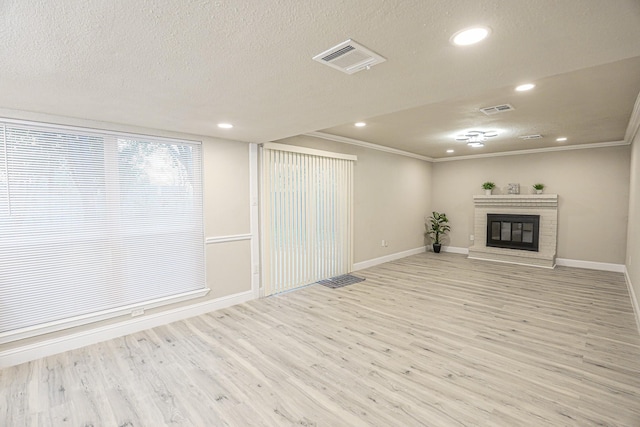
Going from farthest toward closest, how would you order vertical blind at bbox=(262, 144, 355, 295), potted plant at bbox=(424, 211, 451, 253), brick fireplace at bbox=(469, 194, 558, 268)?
potted plant at bbox=(424, 211, 451, 253) < brick fireplace at bbox=(469, 194, 558, 268) < vertical blind at bbox=(262, 144, 355, 295)

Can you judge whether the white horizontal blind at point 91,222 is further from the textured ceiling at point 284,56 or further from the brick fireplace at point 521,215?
the brick fireplace at point 521,215

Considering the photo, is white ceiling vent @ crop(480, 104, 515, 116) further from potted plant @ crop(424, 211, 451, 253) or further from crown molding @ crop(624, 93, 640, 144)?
potted plant @ crop(424, 211, 451, 253)

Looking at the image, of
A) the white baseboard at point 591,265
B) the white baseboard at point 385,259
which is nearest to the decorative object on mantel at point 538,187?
the white baseboard at point 591,265

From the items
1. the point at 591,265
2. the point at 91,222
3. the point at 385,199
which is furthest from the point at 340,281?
the point at 591,265

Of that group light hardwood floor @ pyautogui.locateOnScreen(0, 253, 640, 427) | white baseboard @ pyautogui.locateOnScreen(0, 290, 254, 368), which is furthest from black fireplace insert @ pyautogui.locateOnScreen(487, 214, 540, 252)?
white baseboard @ pyautogui.locateOnScreen(0, 290, 254, 368)

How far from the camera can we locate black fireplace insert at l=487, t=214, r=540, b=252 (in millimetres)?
6629

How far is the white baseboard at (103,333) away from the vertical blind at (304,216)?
0.87 m

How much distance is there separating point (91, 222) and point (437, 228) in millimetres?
7319

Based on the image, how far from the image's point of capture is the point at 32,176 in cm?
277

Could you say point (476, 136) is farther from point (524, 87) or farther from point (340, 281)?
point (340, 281)

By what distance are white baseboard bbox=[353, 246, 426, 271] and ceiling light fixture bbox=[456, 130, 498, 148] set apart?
113 inches

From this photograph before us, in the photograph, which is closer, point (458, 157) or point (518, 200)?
point (518, 200)

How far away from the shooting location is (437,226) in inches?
313

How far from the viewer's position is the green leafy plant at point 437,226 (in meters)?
7.98
